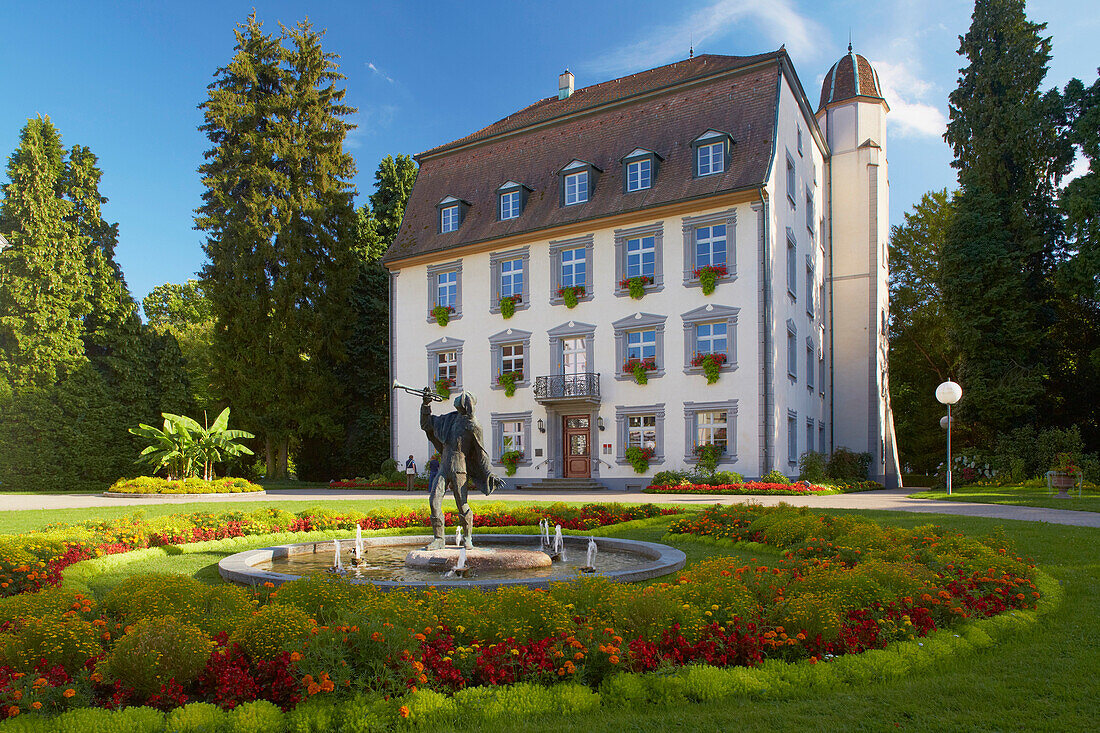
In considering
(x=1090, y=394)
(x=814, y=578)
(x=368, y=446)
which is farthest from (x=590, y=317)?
(x=814, y=578)

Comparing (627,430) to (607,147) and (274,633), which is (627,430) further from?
(274,633)

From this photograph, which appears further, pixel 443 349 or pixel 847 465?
pixel 443 349

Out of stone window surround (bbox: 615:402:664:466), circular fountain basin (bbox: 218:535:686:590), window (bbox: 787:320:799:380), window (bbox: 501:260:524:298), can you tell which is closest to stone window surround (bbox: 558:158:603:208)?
window (bbox: 501:260:524:298)

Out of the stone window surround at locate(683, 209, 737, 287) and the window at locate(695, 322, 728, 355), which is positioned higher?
the stone window surround at locate(683, 209, 737, 287)

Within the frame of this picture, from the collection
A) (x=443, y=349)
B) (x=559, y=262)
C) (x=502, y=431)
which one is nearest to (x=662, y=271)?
(x=559, y=262)

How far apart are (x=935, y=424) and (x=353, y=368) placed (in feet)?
107

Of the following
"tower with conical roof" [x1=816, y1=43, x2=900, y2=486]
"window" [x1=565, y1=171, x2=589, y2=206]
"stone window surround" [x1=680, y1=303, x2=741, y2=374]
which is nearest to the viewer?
"stone window surround" [x1=680, y1=303, x2=741, y2=374]

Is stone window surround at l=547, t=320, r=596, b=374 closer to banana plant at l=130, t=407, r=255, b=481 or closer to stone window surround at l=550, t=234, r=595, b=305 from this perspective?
stone window surround at l=550, t=234, r=595, b=305

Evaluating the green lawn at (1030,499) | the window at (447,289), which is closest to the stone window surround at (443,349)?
the window at (447,289)

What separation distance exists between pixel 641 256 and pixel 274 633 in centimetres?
2556

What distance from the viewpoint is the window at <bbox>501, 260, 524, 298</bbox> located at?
3183cm

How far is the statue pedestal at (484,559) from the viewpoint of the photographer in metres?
8.77

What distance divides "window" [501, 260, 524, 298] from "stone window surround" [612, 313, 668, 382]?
16.2 ft

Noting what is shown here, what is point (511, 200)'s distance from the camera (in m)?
32.5
